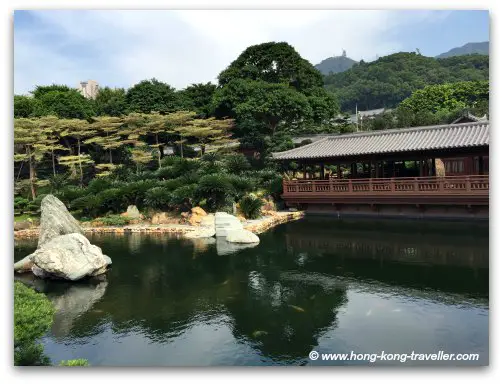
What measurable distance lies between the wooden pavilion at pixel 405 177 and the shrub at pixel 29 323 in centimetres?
1627

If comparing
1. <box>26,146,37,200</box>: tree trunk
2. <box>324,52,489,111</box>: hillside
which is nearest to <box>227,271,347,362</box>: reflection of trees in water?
<box>26,146,37,200</box>: tree trunk

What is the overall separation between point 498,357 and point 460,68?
6903 centimetres

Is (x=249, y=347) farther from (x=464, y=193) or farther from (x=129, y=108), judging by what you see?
(x=129, y=108)

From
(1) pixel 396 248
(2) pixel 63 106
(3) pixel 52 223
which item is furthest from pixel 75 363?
(2) pixel 63 106

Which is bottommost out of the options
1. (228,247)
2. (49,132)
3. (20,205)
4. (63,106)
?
(228,247)

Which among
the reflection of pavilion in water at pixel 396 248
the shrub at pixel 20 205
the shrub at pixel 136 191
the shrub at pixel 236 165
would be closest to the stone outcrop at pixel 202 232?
the reflection of pavilion in water at pixel 396 248

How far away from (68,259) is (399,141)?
51.7 ft

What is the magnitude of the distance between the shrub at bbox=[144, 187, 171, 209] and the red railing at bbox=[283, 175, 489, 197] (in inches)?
257

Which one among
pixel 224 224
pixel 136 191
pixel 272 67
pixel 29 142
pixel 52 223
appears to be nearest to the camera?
pixel 52 223

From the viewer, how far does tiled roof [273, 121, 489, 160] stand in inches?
689

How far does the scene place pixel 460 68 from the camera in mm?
64688

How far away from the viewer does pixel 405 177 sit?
62.8ft

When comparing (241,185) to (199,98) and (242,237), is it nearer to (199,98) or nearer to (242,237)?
(242,237)

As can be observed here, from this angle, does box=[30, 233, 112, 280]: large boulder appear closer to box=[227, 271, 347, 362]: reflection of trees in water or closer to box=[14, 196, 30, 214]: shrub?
box=[227, 271, 347, 362]: reflection of trees in water
